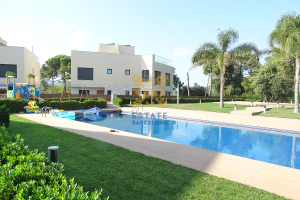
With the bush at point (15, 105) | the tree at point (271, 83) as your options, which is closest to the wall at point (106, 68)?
the bush at point (15, 105)

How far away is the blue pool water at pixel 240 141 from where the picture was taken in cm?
718

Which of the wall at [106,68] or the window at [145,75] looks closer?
the wall at [106,68]

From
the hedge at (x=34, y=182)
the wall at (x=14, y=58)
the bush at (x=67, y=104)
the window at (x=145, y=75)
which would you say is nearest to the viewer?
the hedge at (x=34, y=182)

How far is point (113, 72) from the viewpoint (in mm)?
34000

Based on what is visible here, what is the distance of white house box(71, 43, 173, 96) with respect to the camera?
32312mm

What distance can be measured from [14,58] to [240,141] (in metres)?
32.7

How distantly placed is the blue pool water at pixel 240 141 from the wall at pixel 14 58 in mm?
26336

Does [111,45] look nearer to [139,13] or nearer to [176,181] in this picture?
[139,13]

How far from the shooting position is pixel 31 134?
696 cm

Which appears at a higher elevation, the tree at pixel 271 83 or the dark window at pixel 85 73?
the dark window at pixel 85 73

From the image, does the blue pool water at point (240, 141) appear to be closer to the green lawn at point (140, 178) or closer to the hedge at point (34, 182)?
the green lawn at point (140, 178)

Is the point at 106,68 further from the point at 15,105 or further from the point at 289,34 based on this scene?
the point at 289,34

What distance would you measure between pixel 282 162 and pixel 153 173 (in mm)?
5158

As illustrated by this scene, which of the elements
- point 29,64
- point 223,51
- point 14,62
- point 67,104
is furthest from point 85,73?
point 223,51
